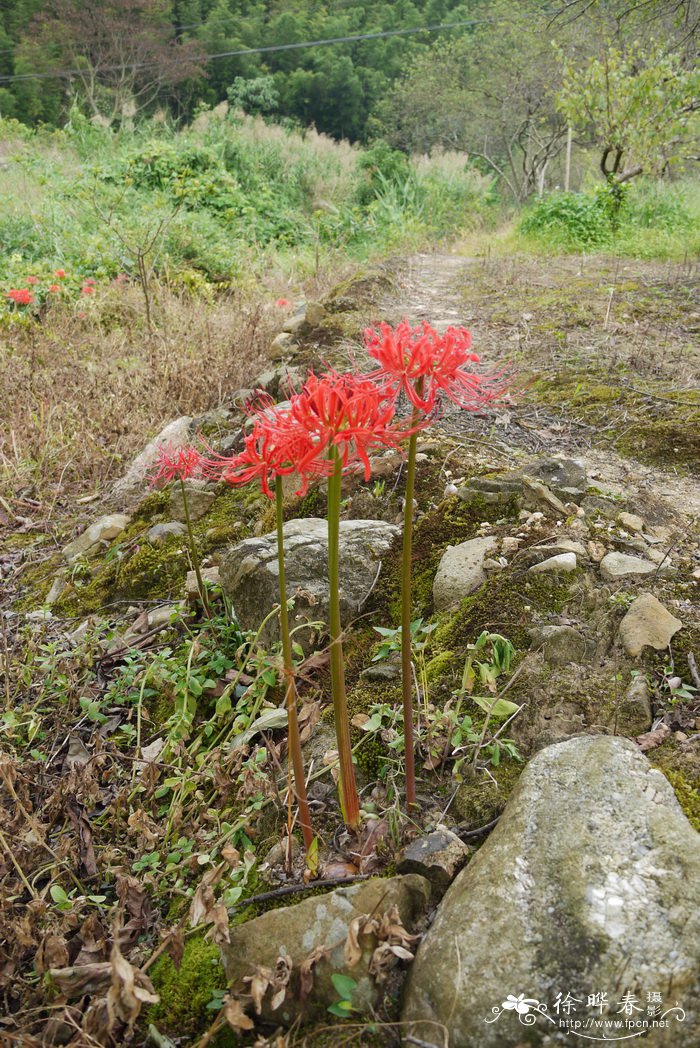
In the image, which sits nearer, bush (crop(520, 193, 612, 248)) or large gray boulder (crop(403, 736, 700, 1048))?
large gray boulder (crop(403, 736, 700, 1048))

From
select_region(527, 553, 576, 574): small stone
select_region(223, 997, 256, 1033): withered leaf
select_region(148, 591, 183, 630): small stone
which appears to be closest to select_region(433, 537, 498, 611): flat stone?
select_region(527, 553, 576, 574): small stone

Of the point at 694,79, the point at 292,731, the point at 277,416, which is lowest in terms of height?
the point at 292,731

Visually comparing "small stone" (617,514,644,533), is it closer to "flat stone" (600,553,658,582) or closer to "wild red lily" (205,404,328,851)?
"flat stone" (600,553,658,582)

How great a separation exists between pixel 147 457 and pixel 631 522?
2436 millimetres

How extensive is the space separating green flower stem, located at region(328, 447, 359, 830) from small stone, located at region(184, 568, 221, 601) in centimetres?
119

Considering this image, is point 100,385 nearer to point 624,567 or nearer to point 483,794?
point 624,567

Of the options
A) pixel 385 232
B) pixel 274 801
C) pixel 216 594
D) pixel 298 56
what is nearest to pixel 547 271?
pixel 385 232

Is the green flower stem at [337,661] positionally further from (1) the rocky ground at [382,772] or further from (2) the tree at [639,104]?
(2) the tree at [639,104]

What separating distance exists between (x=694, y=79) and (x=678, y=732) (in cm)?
692

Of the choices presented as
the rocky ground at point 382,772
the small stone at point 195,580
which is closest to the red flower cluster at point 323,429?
the rocky ground at point 382,772

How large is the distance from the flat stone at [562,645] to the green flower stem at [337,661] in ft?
2.29

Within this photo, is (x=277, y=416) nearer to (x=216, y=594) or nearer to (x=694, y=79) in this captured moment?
(x=216, y=594)

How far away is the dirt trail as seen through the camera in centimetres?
301

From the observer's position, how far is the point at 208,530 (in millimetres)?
2998
